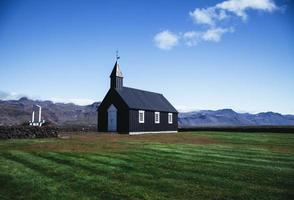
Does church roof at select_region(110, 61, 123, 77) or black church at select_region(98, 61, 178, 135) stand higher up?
church roof at select_region(110, 61, 123, 77)

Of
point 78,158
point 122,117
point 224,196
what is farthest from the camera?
point 122,117

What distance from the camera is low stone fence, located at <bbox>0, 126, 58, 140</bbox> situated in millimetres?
28188

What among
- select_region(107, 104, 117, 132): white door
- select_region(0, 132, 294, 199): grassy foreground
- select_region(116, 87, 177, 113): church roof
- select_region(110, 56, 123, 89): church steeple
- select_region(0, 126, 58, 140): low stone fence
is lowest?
select_region(0, 132, 294, 199): grassy foreground

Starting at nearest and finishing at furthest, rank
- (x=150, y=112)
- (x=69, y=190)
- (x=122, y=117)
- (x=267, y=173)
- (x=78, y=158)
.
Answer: (x=69, y=190) → (x=267, y=173) → (x=78, y=158) → (x=122, y=117) → (x=150, y=112)

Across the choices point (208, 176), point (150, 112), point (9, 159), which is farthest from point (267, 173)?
point (150, 112)

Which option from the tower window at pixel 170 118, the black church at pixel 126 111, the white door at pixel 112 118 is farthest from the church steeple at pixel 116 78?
the tower window at pixel 170 118

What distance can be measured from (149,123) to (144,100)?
4.06 metres

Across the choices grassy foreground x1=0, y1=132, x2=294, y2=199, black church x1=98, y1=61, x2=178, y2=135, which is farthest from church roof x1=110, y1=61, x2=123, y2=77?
Result: grassy foreground x1=0, y1=132, x2=294, y2=199

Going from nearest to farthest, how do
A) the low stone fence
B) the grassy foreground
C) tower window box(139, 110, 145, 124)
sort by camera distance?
1. the grassy foreground
2. the low stone fence
3. tower window box(139, 110, 145, 124)

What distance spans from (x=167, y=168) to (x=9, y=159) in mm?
8599

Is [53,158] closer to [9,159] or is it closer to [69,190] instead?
[9,159]

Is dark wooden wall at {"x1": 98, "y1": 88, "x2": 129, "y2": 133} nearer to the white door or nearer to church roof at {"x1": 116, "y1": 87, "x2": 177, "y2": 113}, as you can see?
the white door

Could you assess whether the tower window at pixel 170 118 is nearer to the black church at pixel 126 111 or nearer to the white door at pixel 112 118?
the black church at pixel 126 111

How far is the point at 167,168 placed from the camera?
536 inches
